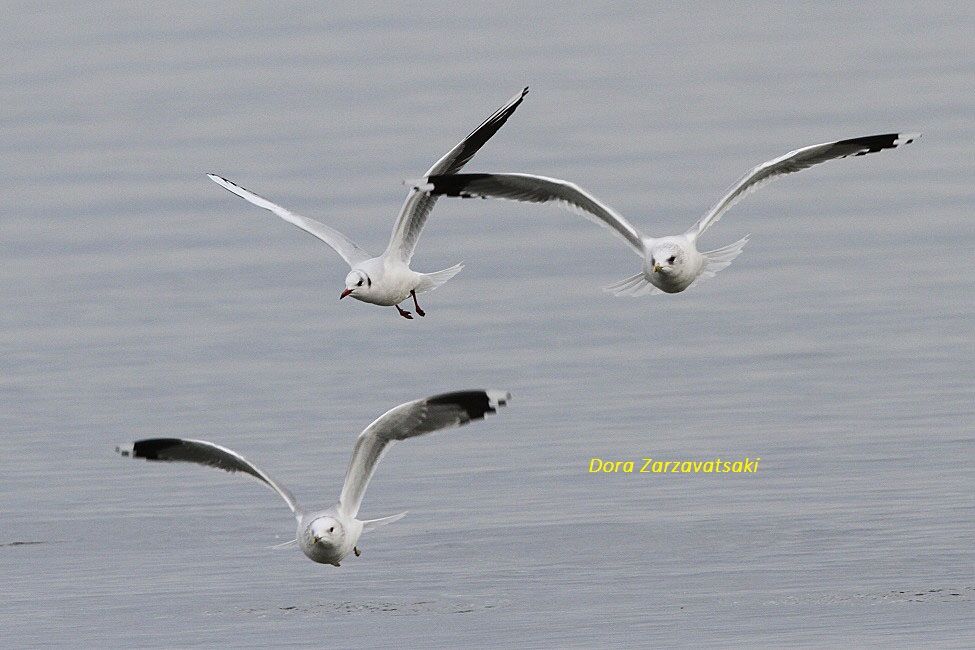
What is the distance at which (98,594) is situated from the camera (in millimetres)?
15500

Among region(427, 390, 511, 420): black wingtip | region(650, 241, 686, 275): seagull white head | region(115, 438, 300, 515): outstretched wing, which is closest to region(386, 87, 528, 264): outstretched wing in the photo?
region(650, 241, 686, 275): seagull white head

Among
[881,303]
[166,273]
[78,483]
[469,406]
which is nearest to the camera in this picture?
[469,406]

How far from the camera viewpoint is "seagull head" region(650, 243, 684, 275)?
50.2 feet

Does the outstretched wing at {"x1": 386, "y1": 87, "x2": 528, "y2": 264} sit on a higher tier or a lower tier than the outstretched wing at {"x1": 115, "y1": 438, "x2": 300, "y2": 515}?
higher

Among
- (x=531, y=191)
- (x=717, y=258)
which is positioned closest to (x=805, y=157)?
(x=717, y=258)

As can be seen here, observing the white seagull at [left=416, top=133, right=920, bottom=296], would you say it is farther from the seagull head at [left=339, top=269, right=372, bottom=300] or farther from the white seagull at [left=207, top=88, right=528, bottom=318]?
the seagull head at [left=339, top=269, right=372, bottom=300]

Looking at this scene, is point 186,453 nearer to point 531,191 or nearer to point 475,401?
point 475,401

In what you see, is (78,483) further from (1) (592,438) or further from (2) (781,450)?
(2) (781,450)

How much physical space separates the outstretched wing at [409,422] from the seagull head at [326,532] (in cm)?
25

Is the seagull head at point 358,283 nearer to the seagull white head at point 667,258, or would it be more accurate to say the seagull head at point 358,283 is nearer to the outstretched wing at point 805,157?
the seagull white head at point 667,258

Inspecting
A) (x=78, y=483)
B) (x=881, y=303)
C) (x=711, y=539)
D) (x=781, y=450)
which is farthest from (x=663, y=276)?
(x=881, y=303)

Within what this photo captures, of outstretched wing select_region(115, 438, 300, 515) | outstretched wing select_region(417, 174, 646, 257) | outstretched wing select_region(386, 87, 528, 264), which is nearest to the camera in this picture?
outstretched wing select_region(115, 438, 300, 515)

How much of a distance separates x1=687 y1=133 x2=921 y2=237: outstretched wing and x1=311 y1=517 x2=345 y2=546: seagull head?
8.75 feet

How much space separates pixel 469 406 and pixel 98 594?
2.87m
